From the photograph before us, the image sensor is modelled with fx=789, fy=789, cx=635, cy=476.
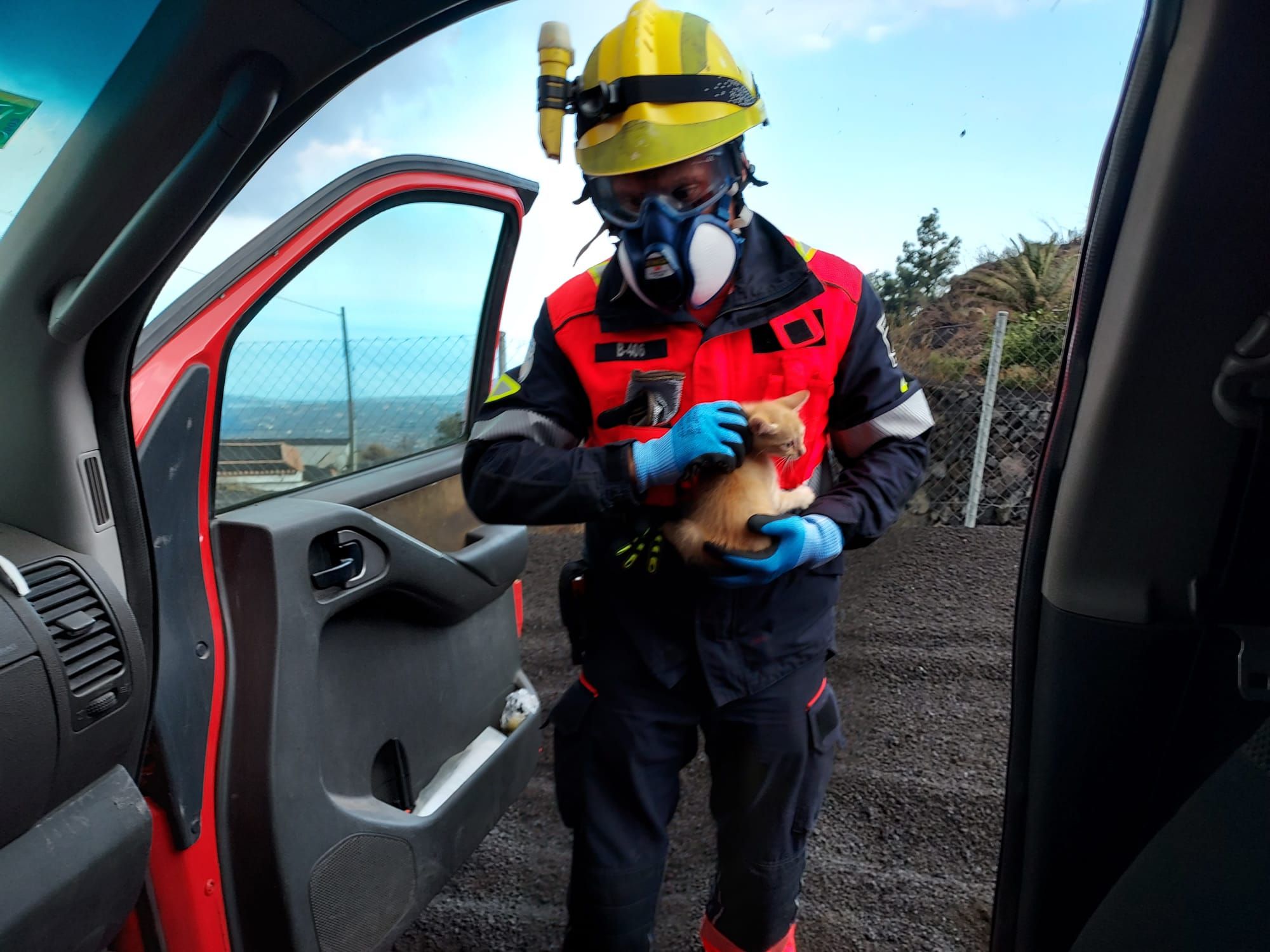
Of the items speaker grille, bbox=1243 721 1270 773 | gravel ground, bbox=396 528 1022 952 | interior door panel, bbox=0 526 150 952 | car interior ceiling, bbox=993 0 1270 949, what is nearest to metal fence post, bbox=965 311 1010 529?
gravel ground, bbox=396 528 1022 952

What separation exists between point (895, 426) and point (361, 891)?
159cm

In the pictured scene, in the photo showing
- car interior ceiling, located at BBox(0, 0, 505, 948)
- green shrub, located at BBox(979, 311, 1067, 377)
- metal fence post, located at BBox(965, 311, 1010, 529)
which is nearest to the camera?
car interior ceiling, located at BBox(0, 0, 505, 948)

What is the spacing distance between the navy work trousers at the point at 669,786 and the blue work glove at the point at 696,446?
1.42ft

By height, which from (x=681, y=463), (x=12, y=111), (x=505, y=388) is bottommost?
(x=681, y=463)

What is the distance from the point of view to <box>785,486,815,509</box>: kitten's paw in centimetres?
176

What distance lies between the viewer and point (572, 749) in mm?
1772

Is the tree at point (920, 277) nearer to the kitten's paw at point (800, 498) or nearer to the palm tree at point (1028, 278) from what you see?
the palm tree at point (1028, 278)

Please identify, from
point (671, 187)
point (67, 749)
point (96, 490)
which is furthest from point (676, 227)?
point (67, 749)

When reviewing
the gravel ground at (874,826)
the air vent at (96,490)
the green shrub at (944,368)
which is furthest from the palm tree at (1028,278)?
the air vent at (96,490)

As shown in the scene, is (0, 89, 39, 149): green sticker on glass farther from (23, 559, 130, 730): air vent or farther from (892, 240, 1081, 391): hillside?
(892, 240, 1081, 391): hillside

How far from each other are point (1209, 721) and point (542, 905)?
209 cm

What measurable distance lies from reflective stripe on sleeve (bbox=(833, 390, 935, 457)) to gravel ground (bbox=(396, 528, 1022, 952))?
149cm

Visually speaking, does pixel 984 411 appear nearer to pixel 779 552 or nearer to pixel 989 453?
pixel 989 453

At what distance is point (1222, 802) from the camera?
0.78 m
